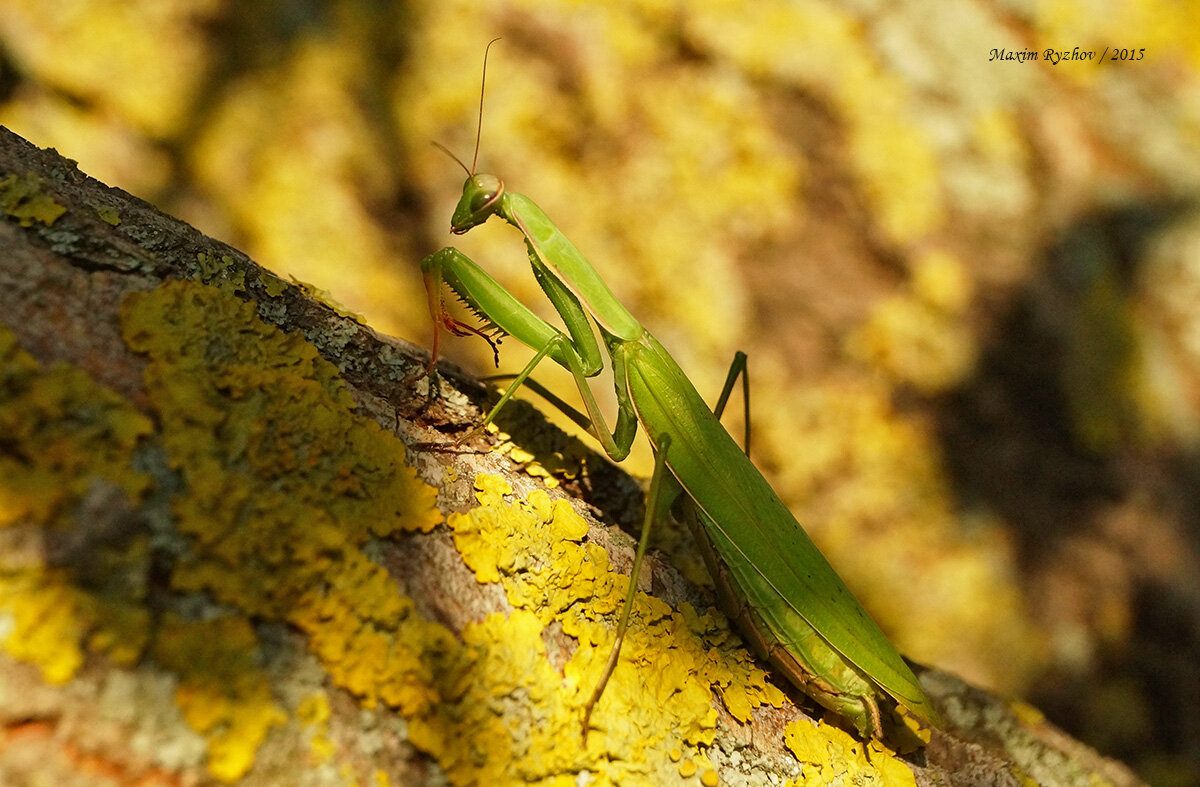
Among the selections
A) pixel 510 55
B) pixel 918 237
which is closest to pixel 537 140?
pixel 510 55

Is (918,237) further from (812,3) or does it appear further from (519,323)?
(519,323)

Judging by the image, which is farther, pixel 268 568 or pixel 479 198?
pixel 479 198

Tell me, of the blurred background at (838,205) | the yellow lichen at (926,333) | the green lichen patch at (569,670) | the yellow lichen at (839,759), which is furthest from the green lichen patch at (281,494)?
the yellow lichen at (926,333)

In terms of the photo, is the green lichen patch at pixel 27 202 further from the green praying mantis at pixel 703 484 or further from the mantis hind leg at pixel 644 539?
the mantis hind leg at pixel 644 539

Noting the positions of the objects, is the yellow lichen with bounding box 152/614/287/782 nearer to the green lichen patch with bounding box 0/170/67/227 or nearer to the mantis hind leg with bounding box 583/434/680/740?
the mantis hind leg with bounding box 583/434/680/740

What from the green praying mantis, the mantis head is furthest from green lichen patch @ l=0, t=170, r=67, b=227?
the mantis head

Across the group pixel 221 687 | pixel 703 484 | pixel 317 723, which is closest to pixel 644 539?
pixel 703 484

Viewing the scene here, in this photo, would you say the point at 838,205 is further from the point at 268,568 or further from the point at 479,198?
the point at 268,568
